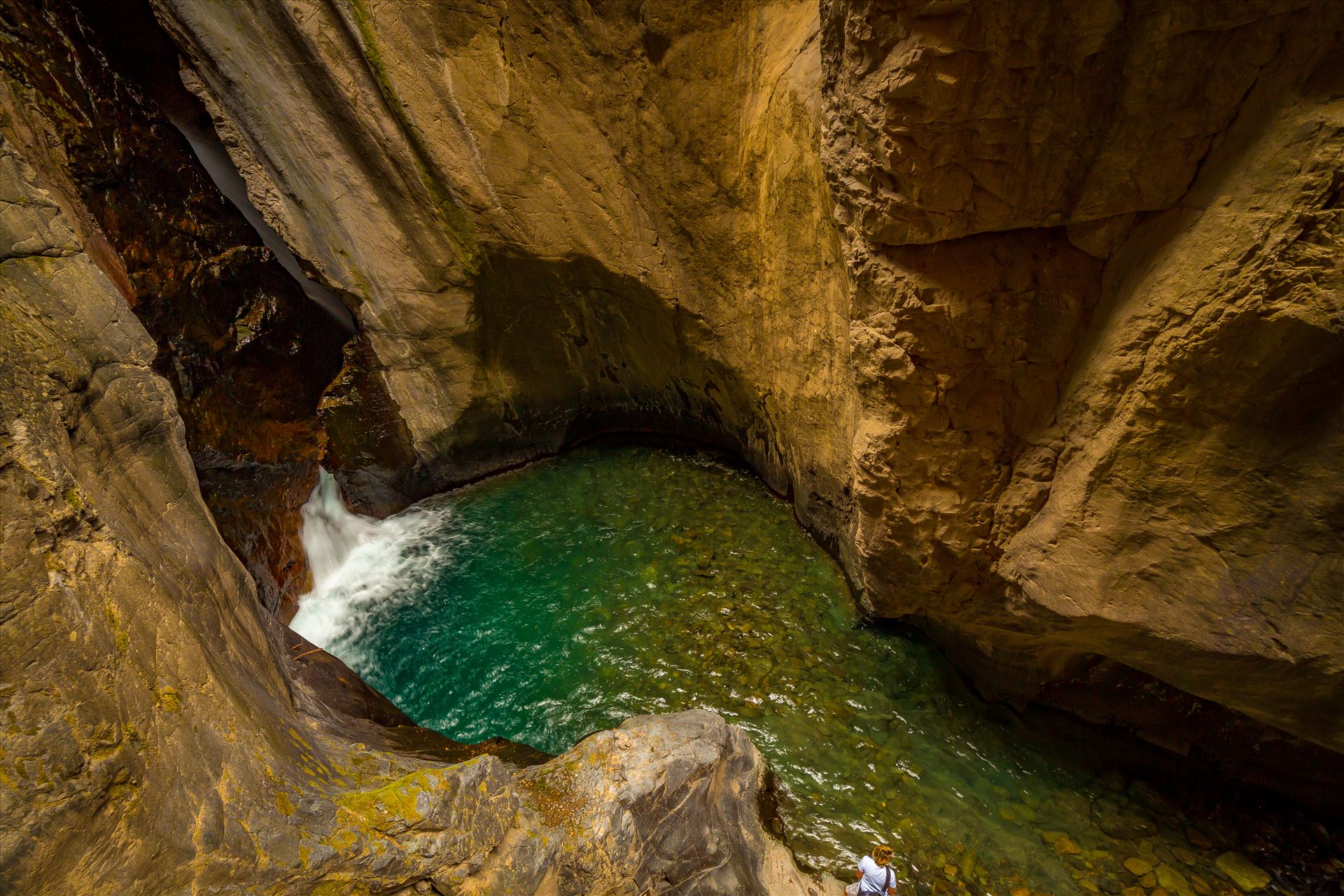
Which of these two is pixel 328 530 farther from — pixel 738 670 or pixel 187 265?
pixel 738 670

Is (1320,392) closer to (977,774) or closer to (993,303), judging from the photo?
(993,303)

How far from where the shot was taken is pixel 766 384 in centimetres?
588

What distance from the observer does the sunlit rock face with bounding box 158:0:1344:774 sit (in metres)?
2.21

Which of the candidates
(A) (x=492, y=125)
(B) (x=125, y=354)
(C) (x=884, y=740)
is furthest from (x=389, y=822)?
(A) (x=492, y=125)

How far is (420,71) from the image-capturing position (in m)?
5.50

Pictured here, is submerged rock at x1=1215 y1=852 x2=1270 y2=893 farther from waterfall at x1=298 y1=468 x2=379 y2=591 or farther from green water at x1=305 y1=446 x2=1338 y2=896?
waterfall at x1=298 y1=468 x2=379 y2=591

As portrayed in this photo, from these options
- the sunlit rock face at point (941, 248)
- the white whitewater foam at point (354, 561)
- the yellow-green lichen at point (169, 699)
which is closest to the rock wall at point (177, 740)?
the yellow-green lichen at point (169, 699)

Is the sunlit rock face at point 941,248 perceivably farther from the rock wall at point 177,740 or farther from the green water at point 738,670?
the rock wall at point 177,740

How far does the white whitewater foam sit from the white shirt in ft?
13.4

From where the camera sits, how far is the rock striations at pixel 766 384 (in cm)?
195

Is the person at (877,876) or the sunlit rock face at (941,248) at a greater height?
the sunlit rock face at (941,248)

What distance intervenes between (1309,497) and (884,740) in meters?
2.69

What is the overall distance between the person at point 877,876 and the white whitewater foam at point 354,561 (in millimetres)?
4075

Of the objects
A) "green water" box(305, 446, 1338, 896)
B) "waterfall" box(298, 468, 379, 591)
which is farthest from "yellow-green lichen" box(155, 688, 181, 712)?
"waterfall" box(298, 468, 379, 591)
